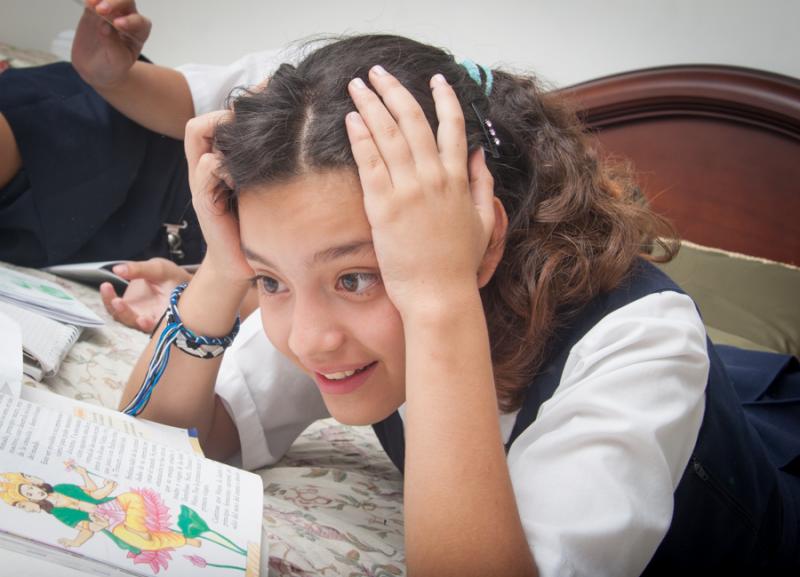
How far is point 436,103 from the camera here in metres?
0.70

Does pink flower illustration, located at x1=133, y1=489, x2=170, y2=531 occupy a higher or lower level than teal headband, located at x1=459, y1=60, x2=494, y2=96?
lower

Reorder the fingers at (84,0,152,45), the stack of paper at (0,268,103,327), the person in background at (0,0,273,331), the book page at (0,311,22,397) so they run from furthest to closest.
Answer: the person in background at (0,0,273,331)
the fingers at (84,0,152,45)
the stack of paper at (0,268,103,327)
the book page at (0,311,22,397)

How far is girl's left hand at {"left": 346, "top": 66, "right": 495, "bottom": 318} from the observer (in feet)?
2.05

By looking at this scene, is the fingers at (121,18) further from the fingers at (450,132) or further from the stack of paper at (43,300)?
the fingers at (450,132)

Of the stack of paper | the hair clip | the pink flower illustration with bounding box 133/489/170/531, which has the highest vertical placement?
the hair clip

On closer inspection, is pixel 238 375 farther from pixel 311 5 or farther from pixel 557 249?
pixel 311 5

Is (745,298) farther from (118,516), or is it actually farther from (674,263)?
(118,516)

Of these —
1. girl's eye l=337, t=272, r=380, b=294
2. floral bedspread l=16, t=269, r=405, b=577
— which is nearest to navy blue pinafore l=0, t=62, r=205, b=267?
floral bedspread l=16, t=269, r=405, b=577

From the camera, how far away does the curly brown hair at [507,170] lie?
0.70 meters

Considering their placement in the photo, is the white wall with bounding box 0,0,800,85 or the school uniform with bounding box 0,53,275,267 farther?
the white wall with bounding box 0,0,800,85

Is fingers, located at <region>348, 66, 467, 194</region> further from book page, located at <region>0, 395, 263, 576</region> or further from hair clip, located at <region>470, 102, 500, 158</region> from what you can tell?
book page, located at <region>0, 395, 263, 576</region>

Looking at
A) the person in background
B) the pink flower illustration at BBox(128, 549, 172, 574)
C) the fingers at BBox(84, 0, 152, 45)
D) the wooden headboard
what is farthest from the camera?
the wooden headboard

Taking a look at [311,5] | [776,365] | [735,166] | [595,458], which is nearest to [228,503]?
[595,458]

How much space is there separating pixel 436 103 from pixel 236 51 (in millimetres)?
1802
